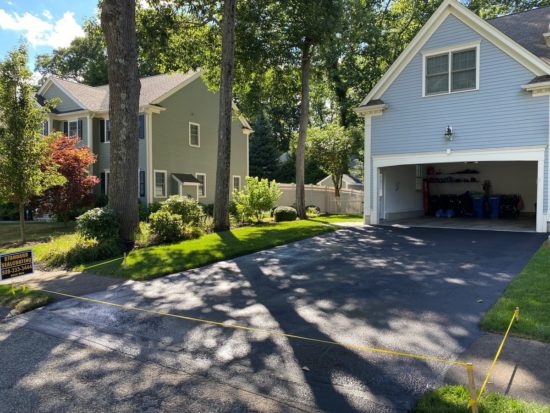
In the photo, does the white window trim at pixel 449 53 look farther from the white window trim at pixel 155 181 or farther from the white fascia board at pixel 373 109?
the white window trim at pixel 155 181

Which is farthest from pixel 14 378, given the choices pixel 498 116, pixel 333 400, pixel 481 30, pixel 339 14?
pixel 339 14

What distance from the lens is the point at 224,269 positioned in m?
9.27

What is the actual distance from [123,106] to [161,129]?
11.8 meters

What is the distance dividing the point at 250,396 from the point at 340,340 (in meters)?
1.54

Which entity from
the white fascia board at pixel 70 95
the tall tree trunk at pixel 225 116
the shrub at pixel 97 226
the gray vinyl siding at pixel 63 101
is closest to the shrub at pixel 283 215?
the tall tree trunk at pixel 225 116

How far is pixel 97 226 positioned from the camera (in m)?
11.1

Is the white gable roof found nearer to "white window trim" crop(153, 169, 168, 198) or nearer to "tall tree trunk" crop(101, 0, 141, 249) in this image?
"tall tree trunk" crop(101, 0, 141, 249)

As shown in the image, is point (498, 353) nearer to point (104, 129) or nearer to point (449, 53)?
point (449, 53)

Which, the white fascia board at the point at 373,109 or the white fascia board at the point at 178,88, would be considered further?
the white fascia board at the point at 178,88

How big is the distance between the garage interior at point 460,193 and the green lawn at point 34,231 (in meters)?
13.4

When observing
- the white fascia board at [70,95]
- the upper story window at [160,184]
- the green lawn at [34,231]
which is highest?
the white fascia board at [70,95]

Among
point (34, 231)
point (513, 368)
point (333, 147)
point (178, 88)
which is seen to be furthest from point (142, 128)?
point (513, 368)

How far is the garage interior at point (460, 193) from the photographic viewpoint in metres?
18.4

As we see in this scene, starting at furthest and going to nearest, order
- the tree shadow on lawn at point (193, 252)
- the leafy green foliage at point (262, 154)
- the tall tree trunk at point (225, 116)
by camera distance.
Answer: the leafy green foliage at point (262, 154) < the tall tree trunk at point (225, 116) < the tree shadow on lawn at point (193, 252)
